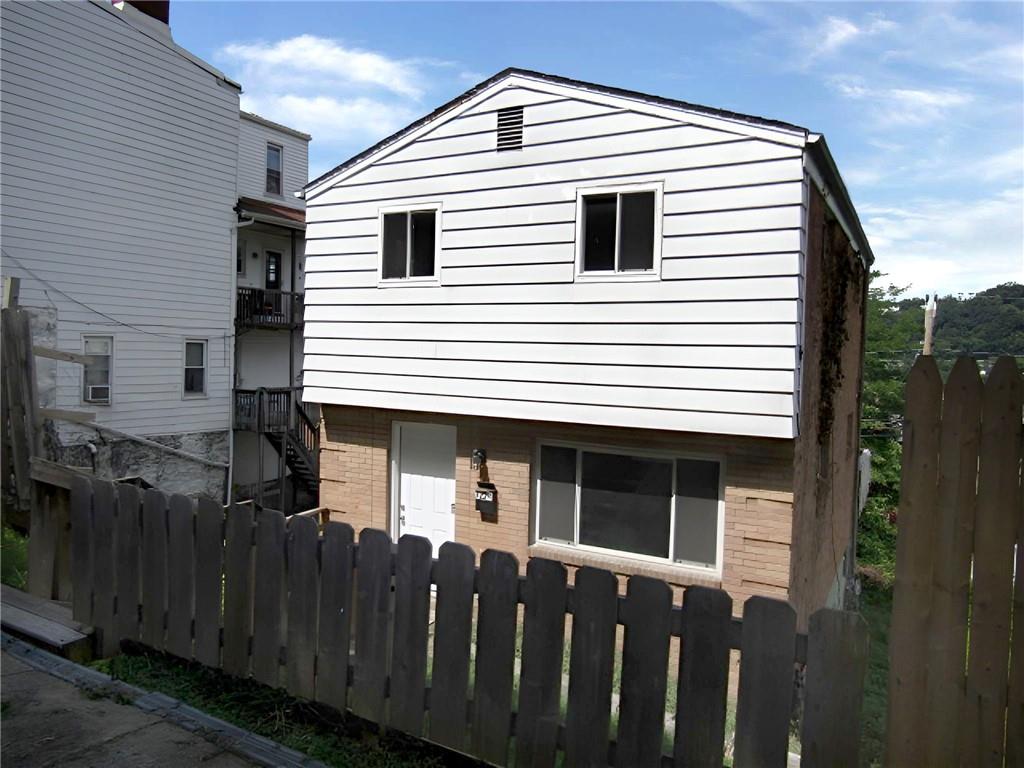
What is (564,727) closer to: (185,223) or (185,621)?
(185,621)

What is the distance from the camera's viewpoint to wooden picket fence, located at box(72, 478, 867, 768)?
3.03m

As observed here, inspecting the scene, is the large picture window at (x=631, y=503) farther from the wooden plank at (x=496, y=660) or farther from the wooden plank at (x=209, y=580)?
the wooden plank at (x=209, y=580)

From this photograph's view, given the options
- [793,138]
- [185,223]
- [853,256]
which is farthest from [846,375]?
[185,223]

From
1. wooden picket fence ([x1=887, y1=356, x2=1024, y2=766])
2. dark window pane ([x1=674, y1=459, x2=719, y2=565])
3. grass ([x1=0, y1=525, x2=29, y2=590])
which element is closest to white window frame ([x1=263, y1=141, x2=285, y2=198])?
grass ([x1=0, y1=525, x2=29, y2=590])

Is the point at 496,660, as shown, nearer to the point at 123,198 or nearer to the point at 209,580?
the point at 209,580

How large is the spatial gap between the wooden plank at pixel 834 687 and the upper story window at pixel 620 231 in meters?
5.75

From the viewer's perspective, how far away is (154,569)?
Result: 4.77m

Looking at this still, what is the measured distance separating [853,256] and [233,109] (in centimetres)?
1599

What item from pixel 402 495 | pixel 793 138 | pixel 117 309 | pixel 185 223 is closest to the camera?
pixel 793 138

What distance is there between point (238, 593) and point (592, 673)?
2328 mm

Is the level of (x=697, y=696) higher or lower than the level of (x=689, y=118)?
lower

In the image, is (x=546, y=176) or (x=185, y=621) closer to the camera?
(x=185, y=621)

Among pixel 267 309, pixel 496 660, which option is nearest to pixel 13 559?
pixel 496 660

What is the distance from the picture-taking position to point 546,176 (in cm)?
887
